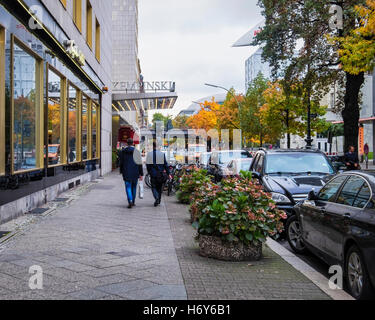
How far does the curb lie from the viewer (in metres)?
5.10

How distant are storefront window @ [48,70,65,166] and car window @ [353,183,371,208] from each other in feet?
33.5

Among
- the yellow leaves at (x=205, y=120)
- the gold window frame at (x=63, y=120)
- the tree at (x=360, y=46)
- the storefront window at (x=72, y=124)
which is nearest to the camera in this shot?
the tree at (x=360, y=46)

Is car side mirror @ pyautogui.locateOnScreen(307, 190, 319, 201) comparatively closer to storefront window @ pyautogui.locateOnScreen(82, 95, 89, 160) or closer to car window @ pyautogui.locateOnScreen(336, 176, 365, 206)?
car window @ pyautogui.locateOnScreen(336, 176, 365, 206)

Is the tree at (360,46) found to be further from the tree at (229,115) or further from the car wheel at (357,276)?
the tree at (229,115)

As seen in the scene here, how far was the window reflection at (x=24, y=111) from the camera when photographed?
1056 centimetres

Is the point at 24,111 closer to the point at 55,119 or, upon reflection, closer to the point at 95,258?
the point at 55,119

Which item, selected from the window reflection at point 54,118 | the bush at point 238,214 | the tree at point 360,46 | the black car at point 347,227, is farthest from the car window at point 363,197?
the window reflection at point 54,118

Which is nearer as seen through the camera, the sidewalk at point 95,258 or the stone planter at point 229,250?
the sidewalk at point 95,258

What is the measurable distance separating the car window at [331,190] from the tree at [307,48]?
15.0m

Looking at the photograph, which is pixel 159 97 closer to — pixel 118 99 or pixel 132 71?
pixel 118 99

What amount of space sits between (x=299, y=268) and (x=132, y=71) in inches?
2435

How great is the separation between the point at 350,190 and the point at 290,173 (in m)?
5.09

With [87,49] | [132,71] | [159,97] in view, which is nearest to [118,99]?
[159,97]

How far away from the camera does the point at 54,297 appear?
15.6ft
